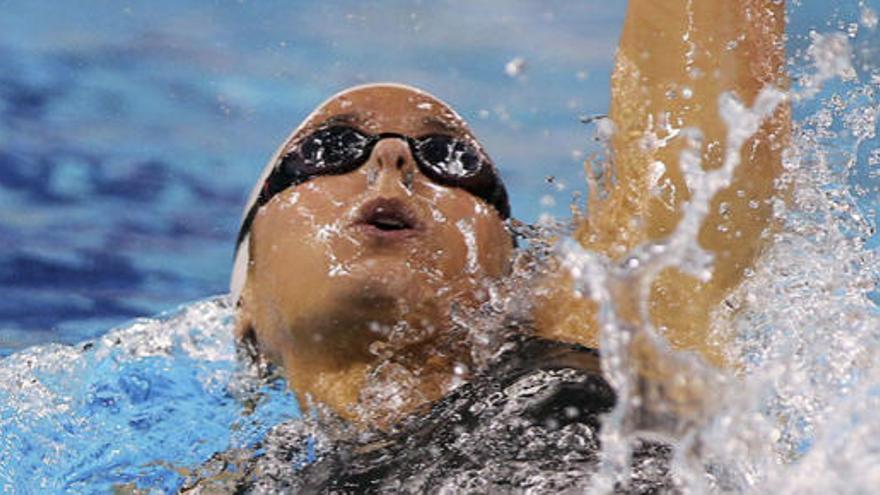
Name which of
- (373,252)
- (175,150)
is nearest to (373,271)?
(373,252)

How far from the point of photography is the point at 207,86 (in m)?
3.89

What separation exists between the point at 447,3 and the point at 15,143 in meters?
1.57

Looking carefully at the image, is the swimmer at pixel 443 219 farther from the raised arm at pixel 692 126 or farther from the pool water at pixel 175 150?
the pool water at pixel 175 150

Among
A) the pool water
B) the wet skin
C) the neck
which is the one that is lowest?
the neck

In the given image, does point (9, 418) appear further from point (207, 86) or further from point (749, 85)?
point (749, 85)

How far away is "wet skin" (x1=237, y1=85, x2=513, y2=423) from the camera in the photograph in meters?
1.73

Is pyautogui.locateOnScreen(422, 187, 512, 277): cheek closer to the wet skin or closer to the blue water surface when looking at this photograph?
the wet skin

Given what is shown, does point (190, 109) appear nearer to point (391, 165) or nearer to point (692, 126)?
point (391, 165)

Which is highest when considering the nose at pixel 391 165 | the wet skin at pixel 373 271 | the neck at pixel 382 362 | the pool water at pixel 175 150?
the pool water at pixel 175 150

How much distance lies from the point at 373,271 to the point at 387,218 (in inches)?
4.0

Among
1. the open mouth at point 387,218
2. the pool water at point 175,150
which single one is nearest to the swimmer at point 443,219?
the open mouth at point 387,218

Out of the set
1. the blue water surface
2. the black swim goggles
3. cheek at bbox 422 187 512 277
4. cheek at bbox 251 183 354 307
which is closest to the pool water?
the blue water surface

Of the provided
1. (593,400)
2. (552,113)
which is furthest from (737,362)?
(552,113)

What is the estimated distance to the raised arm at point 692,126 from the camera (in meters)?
1.61
